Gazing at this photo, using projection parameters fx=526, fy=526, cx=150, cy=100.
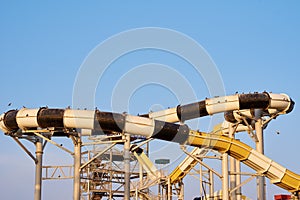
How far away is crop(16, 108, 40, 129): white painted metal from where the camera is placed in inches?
1629

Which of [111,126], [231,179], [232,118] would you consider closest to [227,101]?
[232,118]

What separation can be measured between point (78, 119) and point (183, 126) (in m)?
10.2

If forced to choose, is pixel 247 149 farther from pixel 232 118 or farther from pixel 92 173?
pixel 92 173

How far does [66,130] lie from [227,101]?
15.7 m

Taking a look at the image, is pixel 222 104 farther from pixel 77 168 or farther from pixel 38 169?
pixel 38 169

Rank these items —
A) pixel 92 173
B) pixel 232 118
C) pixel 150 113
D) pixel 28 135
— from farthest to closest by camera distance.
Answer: pixel 92 173
pixel 150 113
pixel 232 118
pixel 28 135

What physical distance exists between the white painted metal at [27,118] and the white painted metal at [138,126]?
23.6ft

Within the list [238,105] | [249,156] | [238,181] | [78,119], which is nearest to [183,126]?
[238,105]

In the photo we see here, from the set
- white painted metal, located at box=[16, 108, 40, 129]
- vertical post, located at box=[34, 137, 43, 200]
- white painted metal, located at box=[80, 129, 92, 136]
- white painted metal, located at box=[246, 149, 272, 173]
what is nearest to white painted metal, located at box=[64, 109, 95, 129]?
white painted metal, located at box=[16, 108, 40, 129]

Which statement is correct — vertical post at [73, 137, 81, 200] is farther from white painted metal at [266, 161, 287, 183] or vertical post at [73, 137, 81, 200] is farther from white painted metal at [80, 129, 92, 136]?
white painted metal at [266, 161, 287, 183]

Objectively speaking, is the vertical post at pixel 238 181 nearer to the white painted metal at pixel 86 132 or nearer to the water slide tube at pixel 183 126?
the water slide tube at pixel 183 126

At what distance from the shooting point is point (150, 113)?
187 feet

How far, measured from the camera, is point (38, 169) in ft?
148

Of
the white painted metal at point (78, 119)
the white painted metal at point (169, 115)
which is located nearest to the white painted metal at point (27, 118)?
the white painted metal at point (78, 119)
